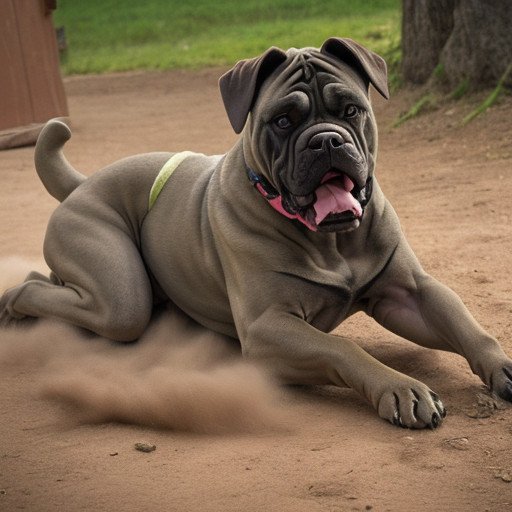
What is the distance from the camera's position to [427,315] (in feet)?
13.4

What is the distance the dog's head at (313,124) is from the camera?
12.3ft

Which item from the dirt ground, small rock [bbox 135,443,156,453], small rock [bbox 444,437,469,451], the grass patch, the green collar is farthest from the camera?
the grass patch

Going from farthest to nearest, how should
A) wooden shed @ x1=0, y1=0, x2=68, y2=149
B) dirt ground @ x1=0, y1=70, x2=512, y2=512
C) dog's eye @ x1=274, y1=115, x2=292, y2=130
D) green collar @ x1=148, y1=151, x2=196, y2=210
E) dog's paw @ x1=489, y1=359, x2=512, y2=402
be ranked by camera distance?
1. wooden shed @ x1=0, y1=0, x2=68, y2=149
2. green collar @ x1=148, y1=151, x2=196, y2=210
3. dog's eye @ x1=274, y1=115, x2=292, y2=130
4. dog's paw @ x1=489, y1=359, x2=512, y2=402
5. dirt ground @ x1=0, y1=70, x2=512, y2=512

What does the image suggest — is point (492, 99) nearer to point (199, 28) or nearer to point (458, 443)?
point (458, 443)

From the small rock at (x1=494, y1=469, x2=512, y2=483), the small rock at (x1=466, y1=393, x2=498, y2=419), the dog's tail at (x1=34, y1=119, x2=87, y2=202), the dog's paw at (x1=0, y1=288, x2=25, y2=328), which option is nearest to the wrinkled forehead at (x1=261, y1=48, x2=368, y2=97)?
the small rock at (x1=466, y1=393, x2=498, y2=419)

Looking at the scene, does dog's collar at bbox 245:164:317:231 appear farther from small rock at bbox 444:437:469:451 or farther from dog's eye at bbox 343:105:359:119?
small rock at bbox 444:437:469:451

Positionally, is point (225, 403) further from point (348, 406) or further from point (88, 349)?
point (88, 349)

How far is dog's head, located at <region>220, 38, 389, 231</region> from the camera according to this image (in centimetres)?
375

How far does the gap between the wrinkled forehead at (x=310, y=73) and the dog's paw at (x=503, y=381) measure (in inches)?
43.9

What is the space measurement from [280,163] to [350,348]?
0.71 meters

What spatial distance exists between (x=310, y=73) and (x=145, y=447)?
1450 millimetres

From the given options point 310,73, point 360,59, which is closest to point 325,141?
point 310,73

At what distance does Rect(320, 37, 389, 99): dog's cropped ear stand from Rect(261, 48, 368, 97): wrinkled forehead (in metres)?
0.03

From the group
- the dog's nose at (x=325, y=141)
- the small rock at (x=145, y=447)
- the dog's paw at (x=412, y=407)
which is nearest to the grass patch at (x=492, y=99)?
the dog's nose at (x=325, y=141)
